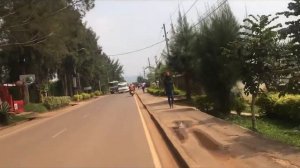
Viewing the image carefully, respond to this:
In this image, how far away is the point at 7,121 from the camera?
31.9m

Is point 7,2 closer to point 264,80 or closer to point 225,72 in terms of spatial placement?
point 225,72

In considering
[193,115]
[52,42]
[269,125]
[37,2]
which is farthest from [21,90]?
[269,125]

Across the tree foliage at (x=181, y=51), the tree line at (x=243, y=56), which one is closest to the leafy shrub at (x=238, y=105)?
the tree line at (x=243, y=56)

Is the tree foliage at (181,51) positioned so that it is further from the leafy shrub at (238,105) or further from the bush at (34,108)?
the leafy shrub at (238,105)

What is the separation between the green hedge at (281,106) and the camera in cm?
1961

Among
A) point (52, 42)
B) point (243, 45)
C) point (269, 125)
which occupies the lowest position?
point (269, 125)

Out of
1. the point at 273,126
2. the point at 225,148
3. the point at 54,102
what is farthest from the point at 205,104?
the point at 54,102

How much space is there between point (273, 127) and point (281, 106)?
2177 mm

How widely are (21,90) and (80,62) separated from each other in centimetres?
3189

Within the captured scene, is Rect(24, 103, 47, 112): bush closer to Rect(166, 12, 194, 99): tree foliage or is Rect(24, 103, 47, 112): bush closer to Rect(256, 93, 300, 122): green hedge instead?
Rect(166, 12, 194, 99): tree foliage

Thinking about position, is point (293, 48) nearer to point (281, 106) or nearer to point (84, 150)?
point (84, 150)

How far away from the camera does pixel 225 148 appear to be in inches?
471

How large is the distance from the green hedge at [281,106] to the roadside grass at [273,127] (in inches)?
11.5

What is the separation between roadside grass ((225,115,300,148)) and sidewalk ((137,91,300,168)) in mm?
1418
